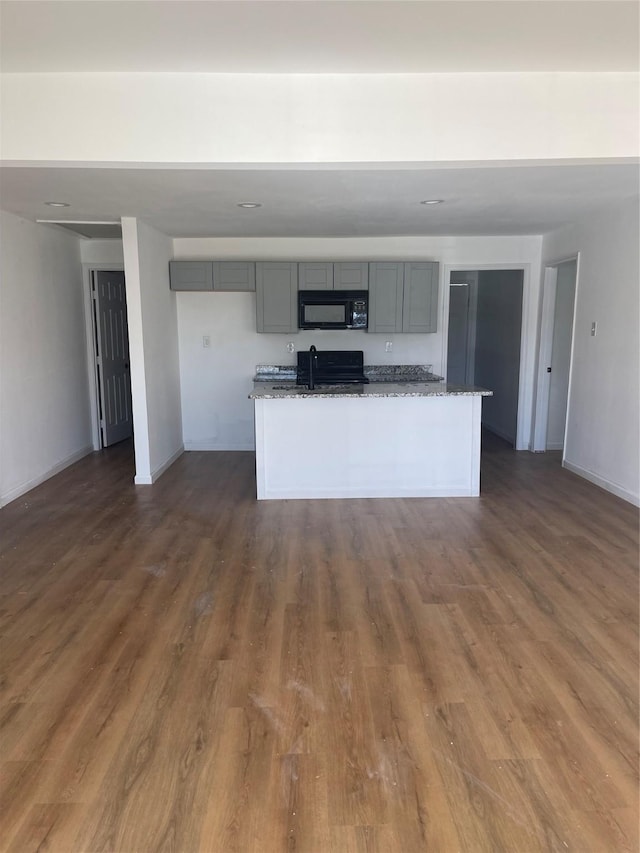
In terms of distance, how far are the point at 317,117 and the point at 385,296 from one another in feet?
9.98

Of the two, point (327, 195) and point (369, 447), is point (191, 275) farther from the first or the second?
point (369, 447)

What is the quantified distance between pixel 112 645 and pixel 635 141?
375 centimetres

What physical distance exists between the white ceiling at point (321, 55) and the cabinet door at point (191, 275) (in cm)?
153

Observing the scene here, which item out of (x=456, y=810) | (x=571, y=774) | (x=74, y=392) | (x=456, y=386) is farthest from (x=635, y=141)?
(x=74, y=392)

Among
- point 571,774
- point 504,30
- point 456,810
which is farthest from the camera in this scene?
point 504,30

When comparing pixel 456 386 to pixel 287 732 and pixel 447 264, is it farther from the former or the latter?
pixel 287 732

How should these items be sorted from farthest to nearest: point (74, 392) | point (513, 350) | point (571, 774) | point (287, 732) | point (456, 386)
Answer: point (513, 350) → point (74, 392) → point (456, 386) → point (287, 732) → point (571, 774)

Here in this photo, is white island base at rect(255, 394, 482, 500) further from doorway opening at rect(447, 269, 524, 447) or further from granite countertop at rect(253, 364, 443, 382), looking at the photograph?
doorway opening at rect(447, 269, 524, 447)

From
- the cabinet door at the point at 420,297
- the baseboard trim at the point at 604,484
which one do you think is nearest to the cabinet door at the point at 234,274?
the cabinet door at the point at 420,297

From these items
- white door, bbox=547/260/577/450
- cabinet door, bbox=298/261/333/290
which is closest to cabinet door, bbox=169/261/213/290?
cabinet door, bbox=298/261/333/290

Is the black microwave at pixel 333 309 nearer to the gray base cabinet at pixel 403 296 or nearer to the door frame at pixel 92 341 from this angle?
the gray base cabinet at pixel 403 296

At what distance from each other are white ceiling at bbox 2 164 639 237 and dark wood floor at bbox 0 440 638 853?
7.66 feet

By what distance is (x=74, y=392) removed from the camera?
5.87 meters

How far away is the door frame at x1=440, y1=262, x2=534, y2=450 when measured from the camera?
6035 mm
